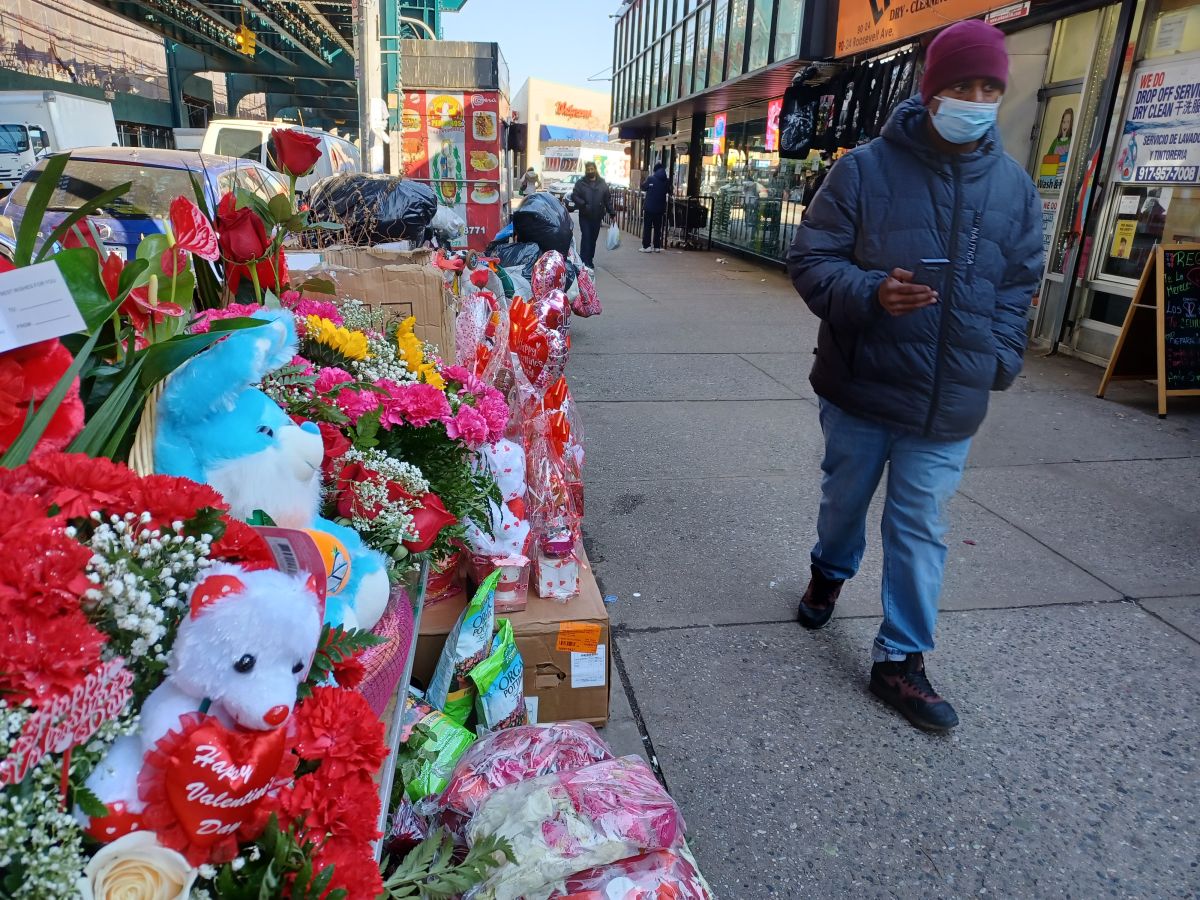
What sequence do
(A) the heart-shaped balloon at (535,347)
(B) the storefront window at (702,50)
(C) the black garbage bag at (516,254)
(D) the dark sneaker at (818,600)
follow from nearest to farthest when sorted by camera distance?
1. (A) the heart-shaped balloon at (535,347)
2. (D) the dark sneaker at (818,600)
3. (C) the black garbage bag at (516,254)
4. (B) the storefront window at (702,50)

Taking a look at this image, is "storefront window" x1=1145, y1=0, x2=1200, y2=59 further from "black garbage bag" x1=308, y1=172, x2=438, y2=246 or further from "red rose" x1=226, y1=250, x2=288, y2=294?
"red rose" x1=226, y1=250, x2=288, y2=294

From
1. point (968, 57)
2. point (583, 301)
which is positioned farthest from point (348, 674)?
point (583, 301)

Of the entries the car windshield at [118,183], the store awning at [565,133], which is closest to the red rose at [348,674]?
the car windshield at [118,183]

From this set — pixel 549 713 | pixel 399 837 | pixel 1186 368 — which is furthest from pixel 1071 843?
pixel 1186 368

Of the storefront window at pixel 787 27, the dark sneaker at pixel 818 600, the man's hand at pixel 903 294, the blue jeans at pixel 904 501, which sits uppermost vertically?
the storefront window at pixel 787 27

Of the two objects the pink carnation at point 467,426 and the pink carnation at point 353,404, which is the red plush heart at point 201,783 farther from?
the pink carnation at point 467,426

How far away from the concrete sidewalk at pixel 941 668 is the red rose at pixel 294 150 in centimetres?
186

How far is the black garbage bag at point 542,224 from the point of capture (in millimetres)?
6500

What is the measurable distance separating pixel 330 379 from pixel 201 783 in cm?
109

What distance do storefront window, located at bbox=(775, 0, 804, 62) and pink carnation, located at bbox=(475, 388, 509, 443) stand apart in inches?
442

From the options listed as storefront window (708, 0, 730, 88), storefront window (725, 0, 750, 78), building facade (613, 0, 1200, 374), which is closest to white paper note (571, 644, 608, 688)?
building facade (613, 0, 1200, 374)

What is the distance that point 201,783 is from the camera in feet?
3.03

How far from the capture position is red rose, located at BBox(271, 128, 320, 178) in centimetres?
213

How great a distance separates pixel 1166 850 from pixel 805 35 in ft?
38.4
